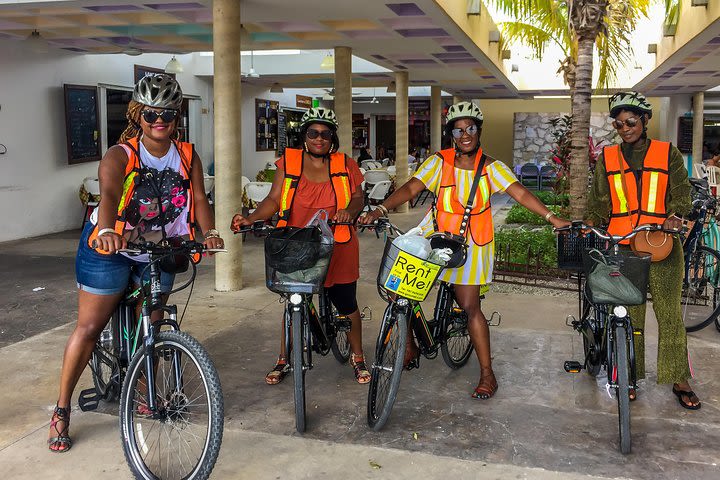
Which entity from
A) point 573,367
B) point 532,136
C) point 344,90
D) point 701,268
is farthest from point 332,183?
point 532,136

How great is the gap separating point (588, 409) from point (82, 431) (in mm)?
2602

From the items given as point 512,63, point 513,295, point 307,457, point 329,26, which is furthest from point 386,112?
point 307,457

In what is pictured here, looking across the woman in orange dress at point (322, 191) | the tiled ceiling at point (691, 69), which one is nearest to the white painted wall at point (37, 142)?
the woman in orange dress at point (322, 191)

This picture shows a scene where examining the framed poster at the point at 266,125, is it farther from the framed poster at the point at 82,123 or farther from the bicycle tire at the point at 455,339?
the bicycle tire at the point at 455,339

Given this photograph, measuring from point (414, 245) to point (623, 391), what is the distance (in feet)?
3.78

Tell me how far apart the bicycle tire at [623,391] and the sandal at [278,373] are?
6.09 feet

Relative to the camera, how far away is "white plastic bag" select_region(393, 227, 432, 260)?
3.46m

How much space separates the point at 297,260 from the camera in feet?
11.7

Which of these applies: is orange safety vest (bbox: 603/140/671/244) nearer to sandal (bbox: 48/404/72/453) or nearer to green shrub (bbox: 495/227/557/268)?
A: sandal (bbox: 48/404/72/453)

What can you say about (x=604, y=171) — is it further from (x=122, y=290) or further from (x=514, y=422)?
(x=122, y=290)

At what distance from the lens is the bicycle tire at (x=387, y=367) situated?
11.4 feet

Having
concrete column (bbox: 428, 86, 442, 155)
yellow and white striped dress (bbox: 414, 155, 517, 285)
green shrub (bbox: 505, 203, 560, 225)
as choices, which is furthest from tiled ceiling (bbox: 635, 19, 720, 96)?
yellow and white striped dress (bbox: 414, 155, 517, 285)

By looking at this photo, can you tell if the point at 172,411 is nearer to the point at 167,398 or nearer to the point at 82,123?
the point at 167,398

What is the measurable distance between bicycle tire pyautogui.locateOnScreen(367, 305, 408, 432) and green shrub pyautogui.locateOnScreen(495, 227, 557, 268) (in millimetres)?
4502
